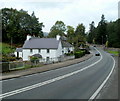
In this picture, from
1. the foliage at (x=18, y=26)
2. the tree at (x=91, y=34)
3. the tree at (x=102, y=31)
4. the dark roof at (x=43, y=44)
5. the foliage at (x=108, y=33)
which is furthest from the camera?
the tree at (x=91, y=34)

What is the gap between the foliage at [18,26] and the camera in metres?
84.8

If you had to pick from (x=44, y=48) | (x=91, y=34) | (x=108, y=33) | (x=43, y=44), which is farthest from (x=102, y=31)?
(x=44, y=48)

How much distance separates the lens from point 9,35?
8419 centimetres

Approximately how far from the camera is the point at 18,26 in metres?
87.4

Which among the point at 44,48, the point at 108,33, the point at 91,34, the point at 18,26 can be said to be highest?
the point at 91,34

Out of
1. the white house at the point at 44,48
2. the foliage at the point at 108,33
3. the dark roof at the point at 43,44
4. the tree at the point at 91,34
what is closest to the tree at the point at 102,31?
the foliage at the point at 108,33

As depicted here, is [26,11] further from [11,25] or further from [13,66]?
[13,66]

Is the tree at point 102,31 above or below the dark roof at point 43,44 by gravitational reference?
above

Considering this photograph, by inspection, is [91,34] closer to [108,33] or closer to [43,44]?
[108,33]

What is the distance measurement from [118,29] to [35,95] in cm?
8723

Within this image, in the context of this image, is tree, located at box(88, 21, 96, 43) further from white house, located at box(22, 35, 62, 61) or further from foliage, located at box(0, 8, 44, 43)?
white house, located at box(22, 35, 62, 61)

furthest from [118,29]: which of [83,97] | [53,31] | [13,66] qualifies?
[83,97]

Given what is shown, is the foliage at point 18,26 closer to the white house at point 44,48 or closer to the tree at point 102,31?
the white house at point 44,48

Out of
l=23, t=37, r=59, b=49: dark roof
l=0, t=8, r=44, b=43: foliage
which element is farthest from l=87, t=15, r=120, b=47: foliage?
l=23, t=37, r=59, b=49: dark roof
